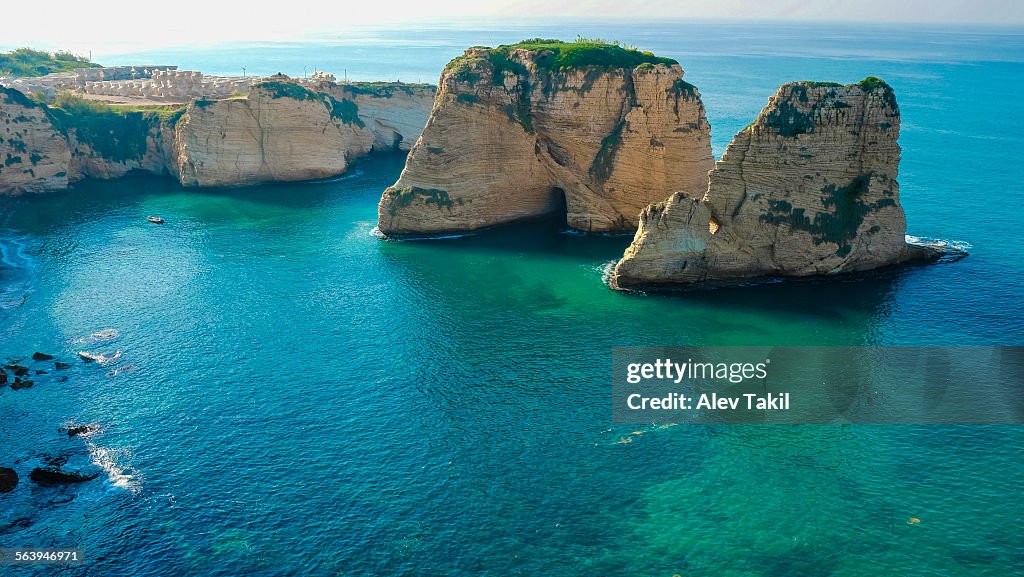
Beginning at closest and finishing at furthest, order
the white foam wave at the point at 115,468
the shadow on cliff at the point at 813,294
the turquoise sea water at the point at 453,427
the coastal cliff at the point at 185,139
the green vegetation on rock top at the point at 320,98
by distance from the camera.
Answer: the turquoise sea water at the point at 453,427 → the white foam wave at the point at 115,468 → the shadow on cliff at the point at 813,294 → the coastal cliff at the point at 185,139 → the green vegetation on rock top at the point at 320,98

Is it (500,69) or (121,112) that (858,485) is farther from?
(121,112)

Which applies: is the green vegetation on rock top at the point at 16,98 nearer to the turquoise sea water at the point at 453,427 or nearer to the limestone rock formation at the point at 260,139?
the limestone rock formation at the point at 260,139

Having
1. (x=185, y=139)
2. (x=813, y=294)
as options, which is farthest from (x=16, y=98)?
(x=813, y=294)

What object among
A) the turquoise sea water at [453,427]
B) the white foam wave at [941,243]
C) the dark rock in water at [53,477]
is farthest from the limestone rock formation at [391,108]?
the dark rock in water at [53,477]

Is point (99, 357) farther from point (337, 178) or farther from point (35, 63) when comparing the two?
point (35, 63)

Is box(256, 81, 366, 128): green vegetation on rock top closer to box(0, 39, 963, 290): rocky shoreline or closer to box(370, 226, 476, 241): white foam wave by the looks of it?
box(0, 39, 963, 290): rocky shoreline

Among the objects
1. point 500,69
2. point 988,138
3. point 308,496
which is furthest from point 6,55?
point 988,138
